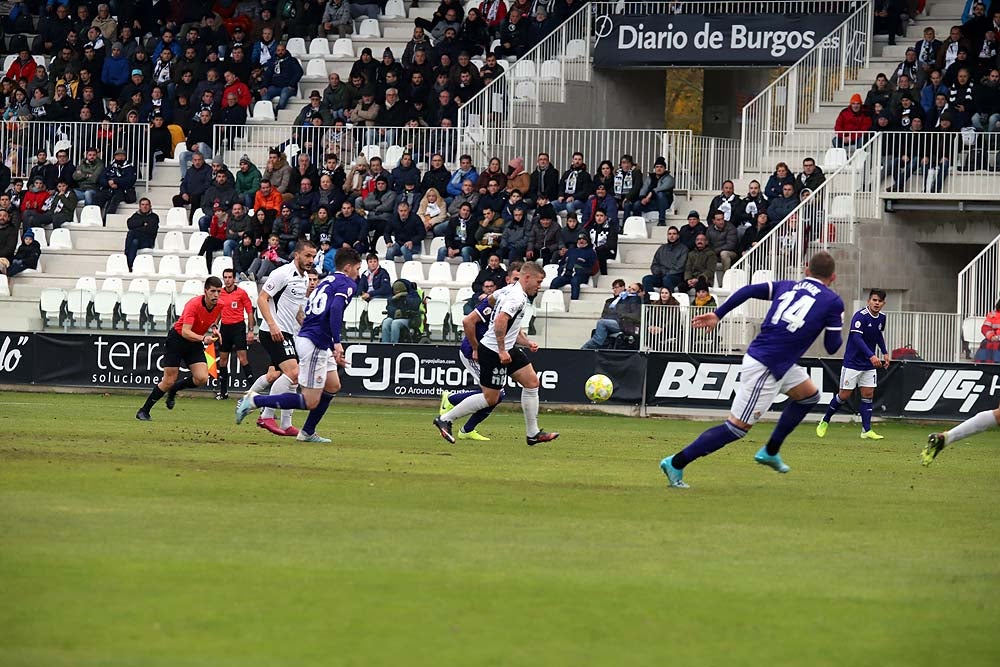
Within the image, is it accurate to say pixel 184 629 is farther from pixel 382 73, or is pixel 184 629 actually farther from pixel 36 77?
pixel 36 77

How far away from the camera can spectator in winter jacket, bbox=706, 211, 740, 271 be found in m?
29.1

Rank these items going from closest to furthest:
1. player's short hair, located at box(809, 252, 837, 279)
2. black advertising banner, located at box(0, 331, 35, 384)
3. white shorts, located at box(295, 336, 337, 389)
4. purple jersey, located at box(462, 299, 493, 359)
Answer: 1. player's short hair, located at box(809, 252, 837, 279)
2. white shorts, located at box(295, 336, 337, 389)
3. purple jersey, located at box(462, 299, 493, 359)
4. black advertising banner, located at box(0, 331, 35, 384)

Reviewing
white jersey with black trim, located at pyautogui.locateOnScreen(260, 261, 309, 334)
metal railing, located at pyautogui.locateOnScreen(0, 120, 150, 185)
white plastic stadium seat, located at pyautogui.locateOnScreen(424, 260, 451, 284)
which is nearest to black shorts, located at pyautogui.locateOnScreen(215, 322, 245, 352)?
white plastic stadium seat, located at pyautogui.locateOnScreen(424, 260, 451, 284)

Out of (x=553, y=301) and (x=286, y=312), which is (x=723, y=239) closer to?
(x=553, y=301)

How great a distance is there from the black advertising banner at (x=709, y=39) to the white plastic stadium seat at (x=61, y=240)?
11846 millimetres

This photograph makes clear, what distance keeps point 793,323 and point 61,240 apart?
911 inches

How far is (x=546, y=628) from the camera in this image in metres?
7.77

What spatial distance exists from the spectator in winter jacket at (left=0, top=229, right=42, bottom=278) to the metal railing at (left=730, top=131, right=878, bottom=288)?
14.2 metres

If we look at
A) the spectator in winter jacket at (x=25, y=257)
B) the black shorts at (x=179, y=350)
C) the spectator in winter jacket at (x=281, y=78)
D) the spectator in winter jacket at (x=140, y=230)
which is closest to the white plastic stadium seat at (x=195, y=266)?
the spectator in winter jacket at (x=140, y=230)

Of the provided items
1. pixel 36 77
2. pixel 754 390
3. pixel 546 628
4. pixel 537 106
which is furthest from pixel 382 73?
pixel 546 628

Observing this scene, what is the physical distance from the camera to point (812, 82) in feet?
109

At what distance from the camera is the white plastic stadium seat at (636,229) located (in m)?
31.3

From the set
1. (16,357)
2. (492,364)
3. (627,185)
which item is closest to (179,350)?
(492,364)

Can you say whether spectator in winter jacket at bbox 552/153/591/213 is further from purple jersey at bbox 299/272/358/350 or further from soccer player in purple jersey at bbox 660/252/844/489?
soccer player in purple jersey at bbox 660/252/844/489
